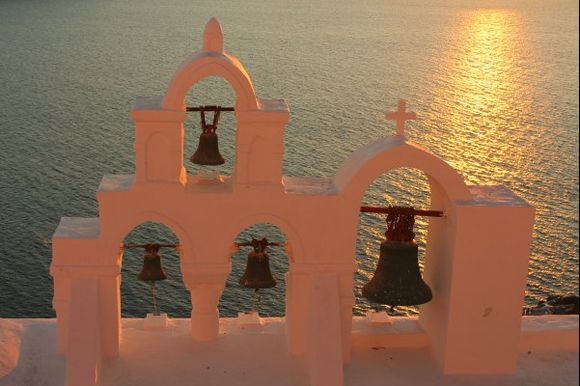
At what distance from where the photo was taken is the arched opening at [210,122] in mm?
32584

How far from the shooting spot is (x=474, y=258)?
12.2 m

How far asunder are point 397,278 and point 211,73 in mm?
3876

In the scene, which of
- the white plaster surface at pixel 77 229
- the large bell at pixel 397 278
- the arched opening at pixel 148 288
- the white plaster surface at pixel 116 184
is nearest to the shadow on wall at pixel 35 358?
the white plaster surface at pixel 77 229

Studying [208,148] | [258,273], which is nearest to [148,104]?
[208,148]

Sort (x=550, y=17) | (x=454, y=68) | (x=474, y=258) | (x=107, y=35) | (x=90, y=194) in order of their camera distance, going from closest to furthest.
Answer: (x=474, y=258), (x=90, y=194), (x=454, y=68), (x=107, y=35), (x=550, y=17)

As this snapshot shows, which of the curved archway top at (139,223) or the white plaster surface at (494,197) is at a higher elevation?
the white plaster surface at (494,197)

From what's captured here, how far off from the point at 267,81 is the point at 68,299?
35549 mm

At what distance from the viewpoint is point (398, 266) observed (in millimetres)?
11953

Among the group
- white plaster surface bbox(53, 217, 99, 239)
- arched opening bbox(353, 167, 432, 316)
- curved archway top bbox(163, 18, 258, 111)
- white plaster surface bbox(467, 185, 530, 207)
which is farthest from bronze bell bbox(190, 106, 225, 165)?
arched opening bbox(353, 167, 432, 316)

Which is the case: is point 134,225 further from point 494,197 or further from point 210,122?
point 210,122

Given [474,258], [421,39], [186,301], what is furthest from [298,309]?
[421,39]

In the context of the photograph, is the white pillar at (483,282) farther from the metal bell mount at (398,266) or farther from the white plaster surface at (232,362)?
the metal bell mount at (398,266)

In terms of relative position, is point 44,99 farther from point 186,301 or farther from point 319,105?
point 186,301

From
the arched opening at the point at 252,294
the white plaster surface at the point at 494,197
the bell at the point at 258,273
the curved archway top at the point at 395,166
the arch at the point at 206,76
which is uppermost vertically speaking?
the arch at the point at 206,76
